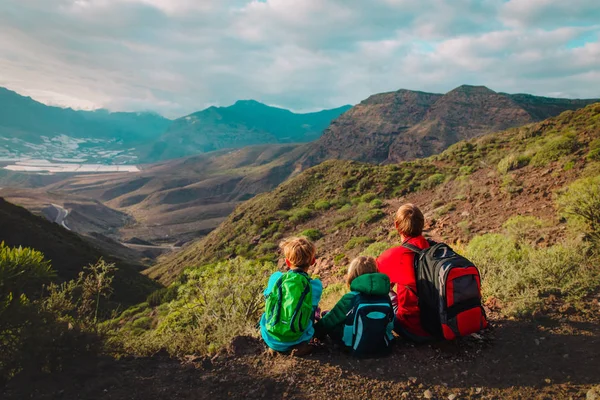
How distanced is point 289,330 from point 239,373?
0.68 m

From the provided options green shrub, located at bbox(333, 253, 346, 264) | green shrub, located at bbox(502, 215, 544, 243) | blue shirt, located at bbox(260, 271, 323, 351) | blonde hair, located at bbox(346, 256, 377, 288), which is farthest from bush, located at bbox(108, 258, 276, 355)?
green shrub, located at bbox(333, 253, 346, 264)

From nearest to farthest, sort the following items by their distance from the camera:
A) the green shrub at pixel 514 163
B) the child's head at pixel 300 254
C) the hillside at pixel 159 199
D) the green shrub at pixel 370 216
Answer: the child's head at pixel 300 254 → the green shrub at pixel 514 163 → the green shrub at pixel 370 216 → the hillside at pixel 159 199

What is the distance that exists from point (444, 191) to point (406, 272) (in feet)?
37.2

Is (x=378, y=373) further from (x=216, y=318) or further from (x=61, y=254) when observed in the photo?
(x=61, y=254)

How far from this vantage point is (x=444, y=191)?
13969 millimetres

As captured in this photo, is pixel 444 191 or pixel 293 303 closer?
pixel 293 303

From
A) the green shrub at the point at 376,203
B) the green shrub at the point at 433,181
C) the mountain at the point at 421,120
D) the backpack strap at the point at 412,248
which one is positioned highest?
the mountain at the point at 421,120

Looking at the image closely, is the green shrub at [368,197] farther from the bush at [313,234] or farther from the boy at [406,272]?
the boy at [406,272]

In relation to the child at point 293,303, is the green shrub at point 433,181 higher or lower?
higher

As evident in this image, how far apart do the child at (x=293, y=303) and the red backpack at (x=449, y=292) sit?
1172mm

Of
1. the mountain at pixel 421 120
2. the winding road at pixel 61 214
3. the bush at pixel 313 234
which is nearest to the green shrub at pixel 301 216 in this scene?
the bush at pixel 313 234

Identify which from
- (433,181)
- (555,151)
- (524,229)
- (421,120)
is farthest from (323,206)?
(421,120)

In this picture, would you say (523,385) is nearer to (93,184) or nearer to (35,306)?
(35,306)

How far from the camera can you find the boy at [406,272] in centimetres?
375
